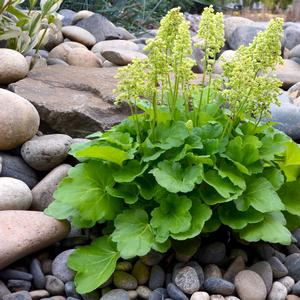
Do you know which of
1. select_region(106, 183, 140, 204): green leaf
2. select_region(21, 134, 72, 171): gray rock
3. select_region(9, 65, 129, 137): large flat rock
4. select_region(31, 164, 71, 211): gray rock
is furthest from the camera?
select_region(9, 65, 129, 137): large flat rock

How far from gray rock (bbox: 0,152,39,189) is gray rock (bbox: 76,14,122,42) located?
12.4 ft

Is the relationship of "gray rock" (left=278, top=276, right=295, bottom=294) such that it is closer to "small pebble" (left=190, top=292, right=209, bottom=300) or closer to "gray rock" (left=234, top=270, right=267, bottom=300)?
"gray rock" (left=234, top=270, right=267, bottom=300)

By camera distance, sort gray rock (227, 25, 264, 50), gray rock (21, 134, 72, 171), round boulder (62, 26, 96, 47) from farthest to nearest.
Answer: gray rock (227, 25, 264, 50), round boulder (62, 26, 96, 47), gray rock (21, 134, 72, 171)

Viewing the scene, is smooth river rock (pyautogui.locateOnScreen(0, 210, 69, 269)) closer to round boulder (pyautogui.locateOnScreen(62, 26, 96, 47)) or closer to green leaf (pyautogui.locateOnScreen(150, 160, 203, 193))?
green leaf (pyautogui.locateOnScreen(150, 160, 203, 193))

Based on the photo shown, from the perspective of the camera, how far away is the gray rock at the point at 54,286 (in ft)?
7.06

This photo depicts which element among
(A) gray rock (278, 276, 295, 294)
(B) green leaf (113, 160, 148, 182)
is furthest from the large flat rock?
(A) gray rock (278, 276, 295, 294)

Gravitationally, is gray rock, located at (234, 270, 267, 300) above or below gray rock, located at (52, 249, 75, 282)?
above

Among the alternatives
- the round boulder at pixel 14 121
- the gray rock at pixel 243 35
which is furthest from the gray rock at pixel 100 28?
the round boulder at pixel 14 121

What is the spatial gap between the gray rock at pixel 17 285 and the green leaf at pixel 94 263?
0.63 feet

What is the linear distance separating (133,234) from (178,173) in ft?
1.02

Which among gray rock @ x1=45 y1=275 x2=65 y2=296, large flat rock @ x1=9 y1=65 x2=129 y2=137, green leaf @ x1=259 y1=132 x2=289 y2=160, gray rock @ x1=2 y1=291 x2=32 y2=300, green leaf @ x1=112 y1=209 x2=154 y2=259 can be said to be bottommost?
gray rock @ x1=45 y1=275 x2=65 y2=296

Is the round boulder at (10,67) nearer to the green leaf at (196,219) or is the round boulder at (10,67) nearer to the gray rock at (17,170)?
the gray rock at (17,170)

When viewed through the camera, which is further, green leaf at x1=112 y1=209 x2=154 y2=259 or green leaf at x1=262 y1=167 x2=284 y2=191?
green leaf at x1=262 y1=167 x2=284 y2=191

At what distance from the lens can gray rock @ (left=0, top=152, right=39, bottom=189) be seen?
9.20ft
